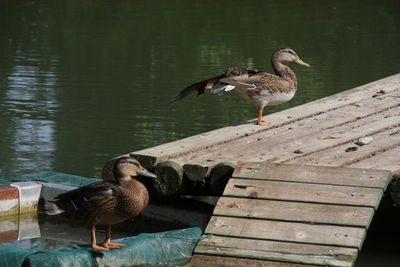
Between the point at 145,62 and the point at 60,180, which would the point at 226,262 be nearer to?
the point at 60,180

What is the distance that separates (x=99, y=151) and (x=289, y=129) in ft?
8.95

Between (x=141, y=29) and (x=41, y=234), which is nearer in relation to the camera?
(x=41, y=234)

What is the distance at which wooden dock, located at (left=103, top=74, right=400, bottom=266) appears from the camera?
5.12m

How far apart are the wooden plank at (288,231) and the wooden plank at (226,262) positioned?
0.22 meters

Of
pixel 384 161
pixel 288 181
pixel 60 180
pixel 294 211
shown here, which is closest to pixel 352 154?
pixel 384 161

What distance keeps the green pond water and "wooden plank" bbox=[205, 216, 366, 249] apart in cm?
99

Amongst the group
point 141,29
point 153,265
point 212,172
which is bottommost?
point 141,29

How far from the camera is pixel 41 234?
6.40 m

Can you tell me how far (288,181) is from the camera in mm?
5715

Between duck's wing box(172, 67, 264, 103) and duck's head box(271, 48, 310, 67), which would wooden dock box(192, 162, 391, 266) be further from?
duck's head box(271, 48, 310, 67)

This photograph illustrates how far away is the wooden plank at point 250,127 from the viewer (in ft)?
20.9

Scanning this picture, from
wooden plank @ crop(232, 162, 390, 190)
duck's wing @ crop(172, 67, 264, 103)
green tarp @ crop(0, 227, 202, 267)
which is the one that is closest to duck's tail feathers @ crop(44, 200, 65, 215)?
green tarp @ crop(0, 227, 202, 267)

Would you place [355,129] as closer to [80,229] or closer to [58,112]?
[80,229]

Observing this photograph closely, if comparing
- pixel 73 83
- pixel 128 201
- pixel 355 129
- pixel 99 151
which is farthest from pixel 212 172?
pixel 73 83
